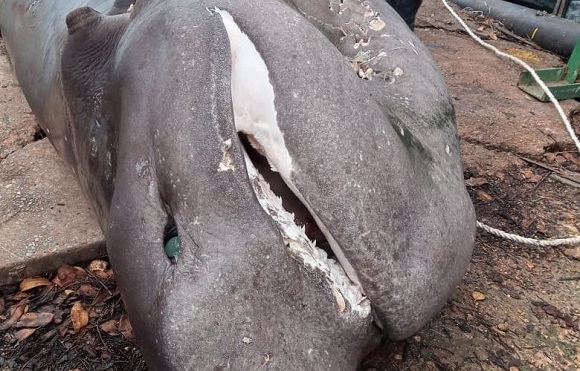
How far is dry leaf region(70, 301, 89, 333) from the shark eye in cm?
59

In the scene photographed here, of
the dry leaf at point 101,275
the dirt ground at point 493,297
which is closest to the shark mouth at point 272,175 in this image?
the dirt ground at point 493,297

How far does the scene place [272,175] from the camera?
1.02 m

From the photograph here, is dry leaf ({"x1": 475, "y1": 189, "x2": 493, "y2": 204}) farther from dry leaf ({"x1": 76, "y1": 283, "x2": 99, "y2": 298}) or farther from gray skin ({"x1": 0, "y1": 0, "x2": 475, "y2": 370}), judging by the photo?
dry leaf ({"x1": 76, "y1": 283, "x2": 99, "y2": 298})

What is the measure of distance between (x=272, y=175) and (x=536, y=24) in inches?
125

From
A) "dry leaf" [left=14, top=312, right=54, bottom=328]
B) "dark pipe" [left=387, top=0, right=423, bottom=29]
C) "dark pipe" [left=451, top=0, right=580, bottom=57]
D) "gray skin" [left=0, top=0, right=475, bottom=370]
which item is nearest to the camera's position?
"gray skin" [left=0, top=0, right=475, bottom=370]

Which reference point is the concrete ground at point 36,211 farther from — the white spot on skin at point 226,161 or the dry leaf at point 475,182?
the dry leaf at point 475,182

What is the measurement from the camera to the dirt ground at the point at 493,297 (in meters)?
1.38

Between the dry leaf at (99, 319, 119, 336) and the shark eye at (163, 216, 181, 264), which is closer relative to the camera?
the shark eye at (163, 216, 181, 264)

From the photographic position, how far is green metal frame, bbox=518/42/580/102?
283 cm

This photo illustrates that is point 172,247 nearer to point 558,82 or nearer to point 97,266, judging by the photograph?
point 97,266

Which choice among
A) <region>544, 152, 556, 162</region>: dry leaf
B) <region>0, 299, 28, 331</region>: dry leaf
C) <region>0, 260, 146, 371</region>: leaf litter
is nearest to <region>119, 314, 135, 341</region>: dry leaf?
<region>0, 260, 146, 371</region>: leaf litter

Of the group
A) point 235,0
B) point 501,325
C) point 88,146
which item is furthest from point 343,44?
point 501,325

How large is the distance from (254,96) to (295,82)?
0.06 m

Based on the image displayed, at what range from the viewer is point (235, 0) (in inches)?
41.2
